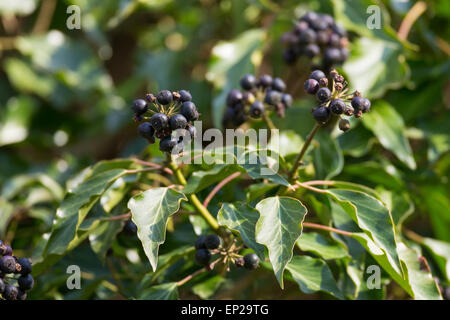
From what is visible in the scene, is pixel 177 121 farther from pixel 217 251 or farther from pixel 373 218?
pixel 373 218

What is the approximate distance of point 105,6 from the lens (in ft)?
7.92

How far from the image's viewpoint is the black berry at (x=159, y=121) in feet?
3.80

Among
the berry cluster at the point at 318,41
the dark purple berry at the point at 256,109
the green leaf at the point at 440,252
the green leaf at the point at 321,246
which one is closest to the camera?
the green leaf at the point at 321,246

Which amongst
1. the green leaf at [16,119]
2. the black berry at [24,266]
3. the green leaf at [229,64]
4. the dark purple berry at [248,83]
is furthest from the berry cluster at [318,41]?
the green leaf at [16,119]

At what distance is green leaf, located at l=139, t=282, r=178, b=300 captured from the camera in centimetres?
132

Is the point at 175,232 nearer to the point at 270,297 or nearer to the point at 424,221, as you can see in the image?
the point at 270,297

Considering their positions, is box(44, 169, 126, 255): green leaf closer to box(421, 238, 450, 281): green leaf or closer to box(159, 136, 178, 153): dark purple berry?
box(159, 136, 178, 153): dark purple berry

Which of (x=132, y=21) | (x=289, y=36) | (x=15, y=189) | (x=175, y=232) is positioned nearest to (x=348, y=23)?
(x=289, y=36)

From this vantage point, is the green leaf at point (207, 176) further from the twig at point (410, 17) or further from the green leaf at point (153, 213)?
the twig at point (410, 17)

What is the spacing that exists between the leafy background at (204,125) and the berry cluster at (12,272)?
2.4 inches

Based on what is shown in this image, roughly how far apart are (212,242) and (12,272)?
1.33 feet

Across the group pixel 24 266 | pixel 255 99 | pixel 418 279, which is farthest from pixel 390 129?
pixel 24 266

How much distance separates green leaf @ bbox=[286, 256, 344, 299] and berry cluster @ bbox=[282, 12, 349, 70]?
666 millimetres

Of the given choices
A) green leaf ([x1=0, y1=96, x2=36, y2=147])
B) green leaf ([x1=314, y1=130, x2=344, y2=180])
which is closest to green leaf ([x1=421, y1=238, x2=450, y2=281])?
green leaf ([x1=314, y1=130, x2=344, y2=180])
